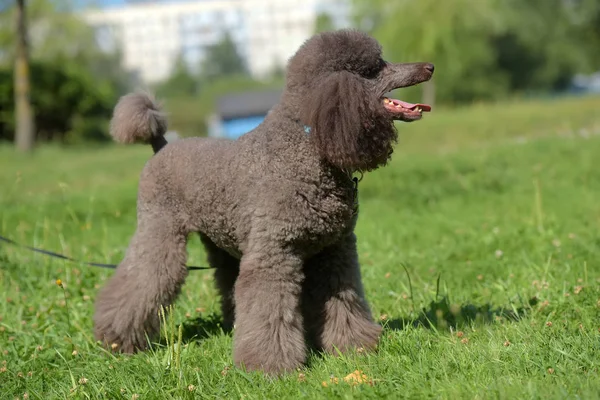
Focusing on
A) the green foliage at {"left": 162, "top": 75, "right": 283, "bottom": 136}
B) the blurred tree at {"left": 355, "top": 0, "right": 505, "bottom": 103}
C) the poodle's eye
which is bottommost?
the green foliage at {"left": 162, "top": 75, "right": 283, "bottom": 136}

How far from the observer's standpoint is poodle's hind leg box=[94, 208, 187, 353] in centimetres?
434

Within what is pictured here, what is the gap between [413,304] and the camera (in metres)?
4.62

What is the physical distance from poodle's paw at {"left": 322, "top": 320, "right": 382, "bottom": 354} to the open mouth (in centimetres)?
126

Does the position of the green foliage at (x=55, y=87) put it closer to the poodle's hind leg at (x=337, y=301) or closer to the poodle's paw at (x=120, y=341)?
the poodle's paw at (x=120, y=341)

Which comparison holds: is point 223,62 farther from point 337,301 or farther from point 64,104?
point 337,301

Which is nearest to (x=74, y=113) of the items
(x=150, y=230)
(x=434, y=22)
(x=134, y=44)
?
(x=434, y=22)

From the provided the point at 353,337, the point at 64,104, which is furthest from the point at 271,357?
the point at 64,104

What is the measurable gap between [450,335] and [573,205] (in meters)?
4.16

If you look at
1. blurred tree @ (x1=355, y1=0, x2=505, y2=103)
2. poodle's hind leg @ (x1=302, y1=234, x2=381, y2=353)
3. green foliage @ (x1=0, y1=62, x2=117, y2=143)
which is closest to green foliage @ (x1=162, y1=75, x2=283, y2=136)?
blurred tree @ (x1=355, y1=0, x2=505, y2=103)

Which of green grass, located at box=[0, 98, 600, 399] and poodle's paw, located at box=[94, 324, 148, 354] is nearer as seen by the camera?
green grass, located at box=[0, 98, 600, 399]

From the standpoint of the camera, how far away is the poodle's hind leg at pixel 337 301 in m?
4.00

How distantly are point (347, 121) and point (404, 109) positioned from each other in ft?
1.24

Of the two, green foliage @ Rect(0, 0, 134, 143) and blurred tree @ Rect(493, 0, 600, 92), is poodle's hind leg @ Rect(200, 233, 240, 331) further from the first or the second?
blurred tree @ Rect(493, 0, 600, 92)

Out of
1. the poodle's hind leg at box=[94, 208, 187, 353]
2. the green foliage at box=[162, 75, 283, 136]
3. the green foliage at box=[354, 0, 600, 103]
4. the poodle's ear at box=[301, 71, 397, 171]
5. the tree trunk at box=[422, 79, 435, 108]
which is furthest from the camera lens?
the green foliage at box=[162, 75, 283, 136]
